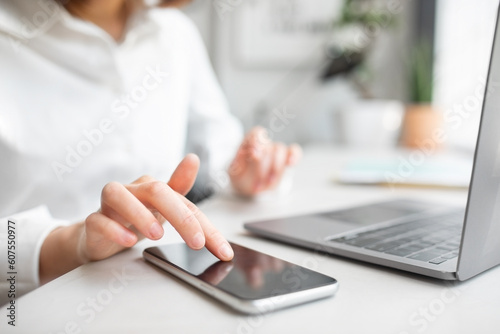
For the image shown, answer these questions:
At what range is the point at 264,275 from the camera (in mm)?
341

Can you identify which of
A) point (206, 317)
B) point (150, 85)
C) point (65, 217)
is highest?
point (150, 85)

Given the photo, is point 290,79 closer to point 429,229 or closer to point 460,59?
point 460,59

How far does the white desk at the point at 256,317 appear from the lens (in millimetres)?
288

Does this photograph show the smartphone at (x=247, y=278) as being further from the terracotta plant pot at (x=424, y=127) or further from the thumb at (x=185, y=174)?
the terracotta plant pot at (x=424, y=127)

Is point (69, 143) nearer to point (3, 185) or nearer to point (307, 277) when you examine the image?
point (3, 185)

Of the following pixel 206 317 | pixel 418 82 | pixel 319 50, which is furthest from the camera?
pixel 319 50

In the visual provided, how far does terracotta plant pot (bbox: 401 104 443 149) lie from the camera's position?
152cm

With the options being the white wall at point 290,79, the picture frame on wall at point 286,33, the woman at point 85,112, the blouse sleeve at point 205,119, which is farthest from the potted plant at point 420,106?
the woman at point 85,112

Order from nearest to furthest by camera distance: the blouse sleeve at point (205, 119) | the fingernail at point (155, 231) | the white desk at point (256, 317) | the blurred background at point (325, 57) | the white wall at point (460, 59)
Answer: the white desk at point (256, 317)
the fingernail at point (155, 231)
the blouse sleeve at point (205, 119)
the white wall at point (460, 59)
the blurred background at point (325, 57)

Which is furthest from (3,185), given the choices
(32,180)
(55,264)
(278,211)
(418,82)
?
(418,82)

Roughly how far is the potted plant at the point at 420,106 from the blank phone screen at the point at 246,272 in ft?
4.09

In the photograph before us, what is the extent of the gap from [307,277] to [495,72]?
19 cm

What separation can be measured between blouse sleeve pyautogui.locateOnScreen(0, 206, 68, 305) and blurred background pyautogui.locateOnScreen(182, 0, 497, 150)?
131 centimetres

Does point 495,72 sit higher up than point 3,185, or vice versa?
point 495,72
